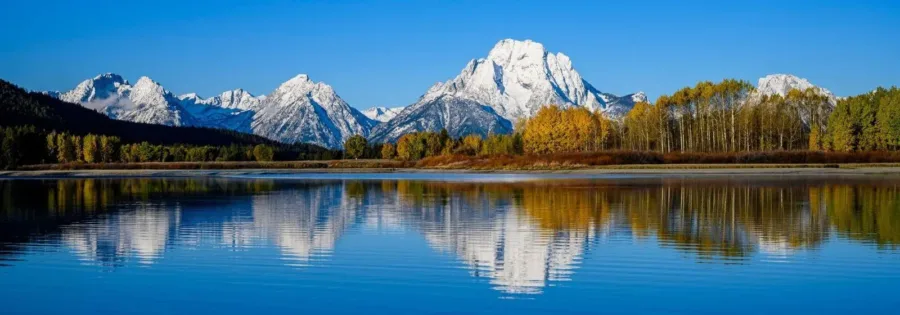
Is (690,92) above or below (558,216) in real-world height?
above

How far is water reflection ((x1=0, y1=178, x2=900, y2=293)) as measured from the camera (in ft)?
73.2

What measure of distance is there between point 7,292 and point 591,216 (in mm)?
22154

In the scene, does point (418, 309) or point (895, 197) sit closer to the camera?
point (418, 309)

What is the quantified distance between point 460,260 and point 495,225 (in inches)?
364

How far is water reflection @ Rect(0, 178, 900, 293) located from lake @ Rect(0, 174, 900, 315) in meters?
0.11

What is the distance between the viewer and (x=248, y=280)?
18.4 m

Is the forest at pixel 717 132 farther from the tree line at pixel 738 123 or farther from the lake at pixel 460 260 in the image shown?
the lake at pixel 460 260

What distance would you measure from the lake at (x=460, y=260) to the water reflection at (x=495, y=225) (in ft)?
0.36

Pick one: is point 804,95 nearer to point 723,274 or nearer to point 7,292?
point 723,274

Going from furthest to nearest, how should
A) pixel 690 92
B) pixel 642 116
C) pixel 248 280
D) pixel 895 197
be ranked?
pixel 642 116 → pixel 690 92 → pixel 895 197 → pixel 248 280

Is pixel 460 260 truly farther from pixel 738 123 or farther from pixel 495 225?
pixel 738 123

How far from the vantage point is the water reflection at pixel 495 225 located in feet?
73.2

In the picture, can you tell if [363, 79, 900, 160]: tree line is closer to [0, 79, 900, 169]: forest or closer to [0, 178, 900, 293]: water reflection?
[0, 79, 900, 169]: forest

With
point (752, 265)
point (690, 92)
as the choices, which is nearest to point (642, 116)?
point (690, 92)
